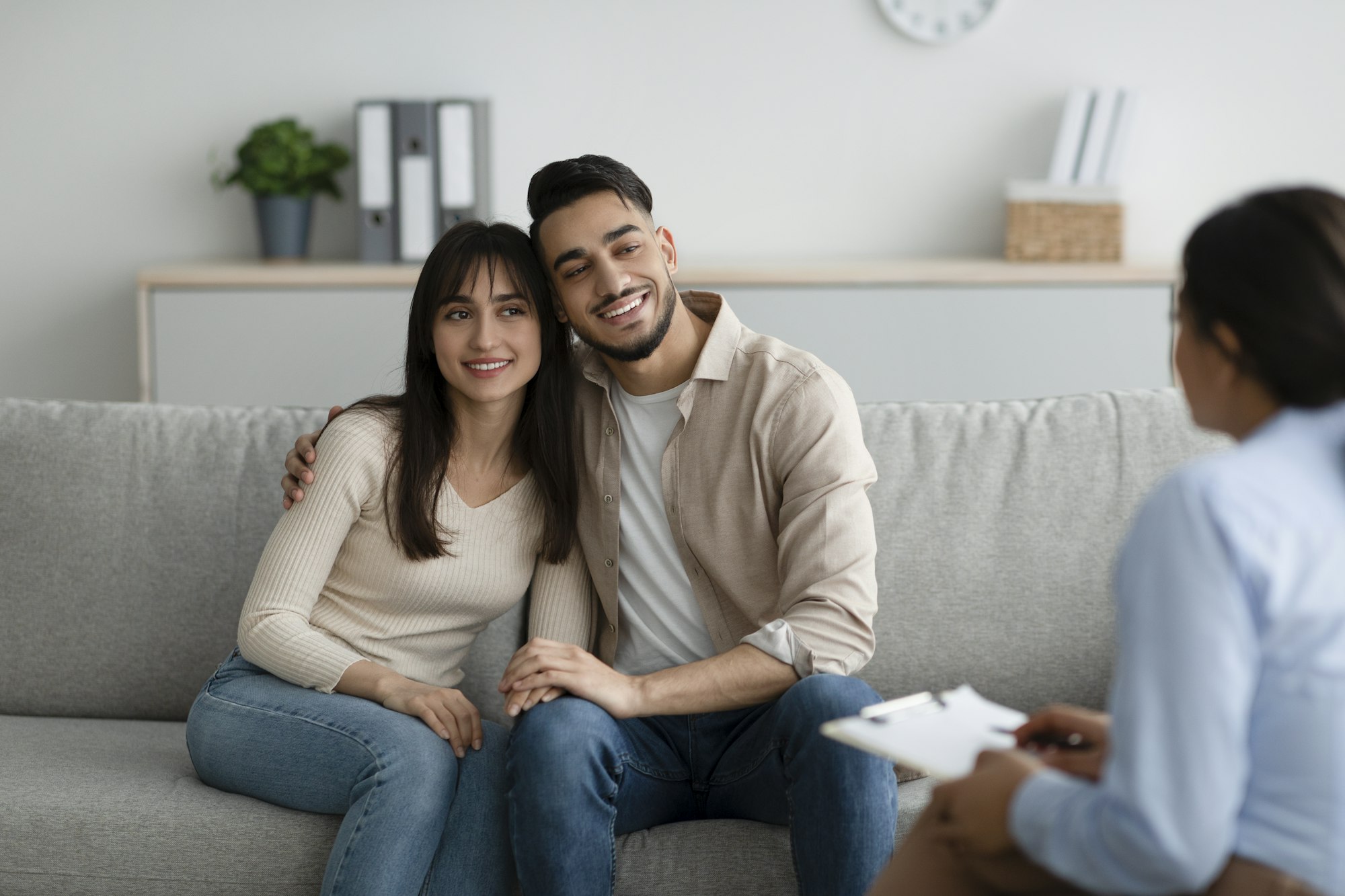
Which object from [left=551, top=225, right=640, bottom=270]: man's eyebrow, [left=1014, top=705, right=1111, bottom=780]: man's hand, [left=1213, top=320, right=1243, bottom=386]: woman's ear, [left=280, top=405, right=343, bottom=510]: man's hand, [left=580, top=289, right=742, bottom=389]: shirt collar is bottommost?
[left=1014, top=705, right=1111, bottom=780]: man's hand

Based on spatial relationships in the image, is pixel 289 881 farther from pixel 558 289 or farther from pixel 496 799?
pixel 558 289

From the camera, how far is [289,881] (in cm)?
148

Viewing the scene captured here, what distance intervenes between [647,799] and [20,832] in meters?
0.78

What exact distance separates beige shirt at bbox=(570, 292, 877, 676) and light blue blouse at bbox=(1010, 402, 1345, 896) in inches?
26.0

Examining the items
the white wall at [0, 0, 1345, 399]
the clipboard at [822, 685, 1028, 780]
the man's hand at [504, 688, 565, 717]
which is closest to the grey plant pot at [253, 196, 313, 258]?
the white wall at [0, 0, 1345, 399]

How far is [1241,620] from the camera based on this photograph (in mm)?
792

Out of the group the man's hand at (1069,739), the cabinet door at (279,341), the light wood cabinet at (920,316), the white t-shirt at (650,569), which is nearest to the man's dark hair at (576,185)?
the white t-shirt at (650,569)

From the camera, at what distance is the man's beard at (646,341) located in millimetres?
1662

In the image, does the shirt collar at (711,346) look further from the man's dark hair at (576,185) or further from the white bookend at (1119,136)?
the white bookend at (1119,136)

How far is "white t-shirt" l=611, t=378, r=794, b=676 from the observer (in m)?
1.67

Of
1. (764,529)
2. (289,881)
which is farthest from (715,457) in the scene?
(289,881)

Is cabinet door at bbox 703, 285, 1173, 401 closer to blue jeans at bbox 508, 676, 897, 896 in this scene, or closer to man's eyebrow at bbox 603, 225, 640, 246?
man's eyebrow at bbox 603, 225, 640, 246

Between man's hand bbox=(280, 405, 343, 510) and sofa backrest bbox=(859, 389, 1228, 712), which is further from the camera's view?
sofa backrest bbox=(859, 389, 1228, 712)

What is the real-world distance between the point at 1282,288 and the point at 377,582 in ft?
3.86
